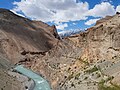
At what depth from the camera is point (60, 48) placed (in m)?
110

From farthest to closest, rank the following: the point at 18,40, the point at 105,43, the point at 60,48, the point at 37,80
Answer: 1. the point at 18,40
2. the point at 60,48
3. the point at 37,80
4. the point at 105,43

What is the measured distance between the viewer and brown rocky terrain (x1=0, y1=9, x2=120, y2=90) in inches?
2520

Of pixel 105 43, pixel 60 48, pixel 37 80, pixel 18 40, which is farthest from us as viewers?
pixel 18 40

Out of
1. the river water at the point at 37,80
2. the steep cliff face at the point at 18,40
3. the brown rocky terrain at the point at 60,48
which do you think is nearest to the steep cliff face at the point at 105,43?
the brown rocky terrain at the point at 60,48

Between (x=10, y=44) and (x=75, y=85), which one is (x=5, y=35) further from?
(x=75, y=85)

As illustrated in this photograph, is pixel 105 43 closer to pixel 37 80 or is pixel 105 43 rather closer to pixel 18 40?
pixel 37 80

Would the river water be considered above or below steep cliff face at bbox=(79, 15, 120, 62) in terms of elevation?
below

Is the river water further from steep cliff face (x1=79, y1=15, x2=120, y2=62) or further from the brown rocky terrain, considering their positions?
steep cliff face (x1=79, y1=15, x2=120, y2=62)

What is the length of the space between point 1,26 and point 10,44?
870 inches

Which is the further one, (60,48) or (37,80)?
(60,48)

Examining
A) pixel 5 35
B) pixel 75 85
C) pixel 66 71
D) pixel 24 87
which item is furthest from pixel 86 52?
pixel 5 35

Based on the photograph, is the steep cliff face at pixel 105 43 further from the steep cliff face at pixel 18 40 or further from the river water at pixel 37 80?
the steep cliff face at pixel 18 40

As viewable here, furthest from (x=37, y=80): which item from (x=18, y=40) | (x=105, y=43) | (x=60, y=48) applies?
(x=18, y=40)

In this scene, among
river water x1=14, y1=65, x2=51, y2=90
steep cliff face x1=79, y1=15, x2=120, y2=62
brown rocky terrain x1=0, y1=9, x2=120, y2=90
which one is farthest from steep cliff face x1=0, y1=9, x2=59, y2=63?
steep cliff face x1=79, y1=15, x2=120, y2=62
